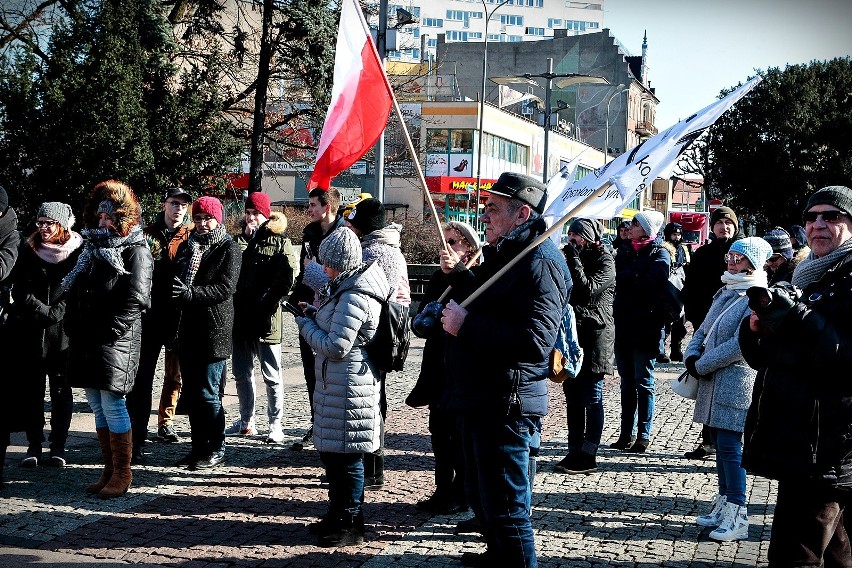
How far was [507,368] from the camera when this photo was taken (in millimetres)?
4367

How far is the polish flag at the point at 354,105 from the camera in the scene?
6.66 m

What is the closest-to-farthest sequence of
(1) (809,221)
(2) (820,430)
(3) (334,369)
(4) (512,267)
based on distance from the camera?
(2) (820,430) → (1) (809,221) → (4) (512,267) → (3) (334,369)

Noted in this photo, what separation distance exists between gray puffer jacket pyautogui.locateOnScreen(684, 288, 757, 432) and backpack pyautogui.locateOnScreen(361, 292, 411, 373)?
1.87 m

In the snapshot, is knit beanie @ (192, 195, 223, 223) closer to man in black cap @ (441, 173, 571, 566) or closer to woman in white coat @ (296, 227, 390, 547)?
woman in white coat @ (296, 227, 390, 547)

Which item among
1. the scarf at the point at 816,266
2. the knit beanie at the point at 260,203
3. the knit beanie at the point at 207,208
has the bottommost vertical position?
the scarf at the point at 816,266

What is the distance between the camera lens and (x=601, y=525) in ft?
19.9

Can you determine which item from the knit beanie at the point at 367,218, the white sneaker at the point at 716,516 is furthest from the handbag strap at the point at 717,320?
the knit beanie at the point at 367,218

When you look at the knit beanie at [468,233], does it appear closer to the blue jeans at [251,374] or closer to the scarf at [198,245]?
the scarf at [198,245]

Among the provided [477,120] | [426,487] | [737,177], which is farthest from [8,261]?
[737,177]

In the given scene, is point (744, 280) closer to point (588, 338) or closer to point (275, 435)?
point (588, 338)

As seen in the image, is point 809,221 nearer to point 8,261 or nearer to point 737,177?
point 8,261

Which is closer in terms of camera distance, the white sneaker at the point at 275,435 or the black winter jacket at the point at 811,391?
the black winter jacket at the point at 811,391

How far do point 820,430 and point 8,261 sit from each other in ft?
17.3

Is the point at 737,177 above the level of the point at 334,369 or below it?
above
